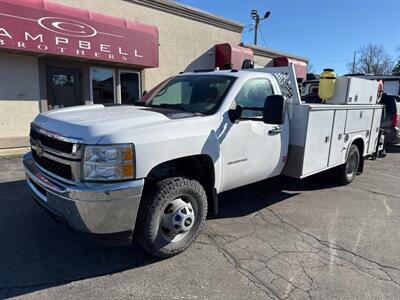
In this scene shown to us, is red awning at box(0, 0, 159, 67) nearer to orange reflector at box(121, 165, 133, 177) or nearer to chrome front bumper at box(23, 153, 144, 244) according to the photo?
chrome front bumper at box(23, 153, 144, 244)

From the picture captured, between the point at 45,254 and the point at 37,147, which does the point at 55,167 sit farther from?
the point at 45,254

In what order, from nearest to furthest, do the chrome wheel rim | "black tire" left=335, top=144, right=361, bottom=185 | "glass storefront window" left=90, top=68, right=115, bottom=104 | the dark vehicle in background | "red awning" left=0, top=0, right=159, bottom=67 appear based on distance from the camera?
the chrome wheel rim
"black tire" left=335, top=144, right=361, bottom=185
"red awning" left=0, top=0, right=159, bottom=67
the dark vehicle in background
"glass storefront window" left=90, top=68, right=115, bottom=104

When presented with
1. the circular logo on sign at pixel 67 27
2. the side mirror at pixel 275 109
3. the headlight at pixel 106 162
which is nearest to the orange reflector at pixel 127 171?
the headlight at pixel 106 162

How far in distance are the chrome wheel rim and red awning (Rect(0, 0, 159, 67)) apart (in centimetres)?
719

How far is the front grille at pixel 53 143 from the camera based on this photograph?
3.01 m

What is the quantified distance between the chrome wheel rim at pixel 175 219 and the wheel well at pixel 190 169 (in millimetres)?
301

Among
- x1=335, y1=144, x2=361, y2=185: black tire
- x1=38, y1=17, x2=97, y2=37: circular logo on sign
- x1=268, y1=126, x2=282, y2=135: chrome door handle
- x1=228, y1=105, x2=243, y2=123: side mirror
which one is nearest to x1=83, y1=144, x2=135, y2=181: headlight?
x1=228, y1=105, x2=243, y2=123: side mirror

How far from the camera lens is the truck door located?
393 cm

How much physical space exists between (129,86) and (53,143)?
9.42m

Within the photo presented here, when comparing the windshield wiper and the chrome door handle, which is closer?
the windshield wiper

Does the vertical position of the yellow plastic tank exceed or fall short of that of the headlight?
it exceeds it

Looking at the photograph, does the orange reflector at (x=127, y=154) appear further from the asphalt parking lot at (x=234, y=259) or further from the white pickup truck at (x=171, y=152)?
the asphalt parking lot at (x=234, y=259)

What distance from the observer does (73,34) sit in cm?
937

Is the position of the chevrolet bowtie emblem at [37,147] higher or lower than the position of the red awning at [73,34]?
lower
